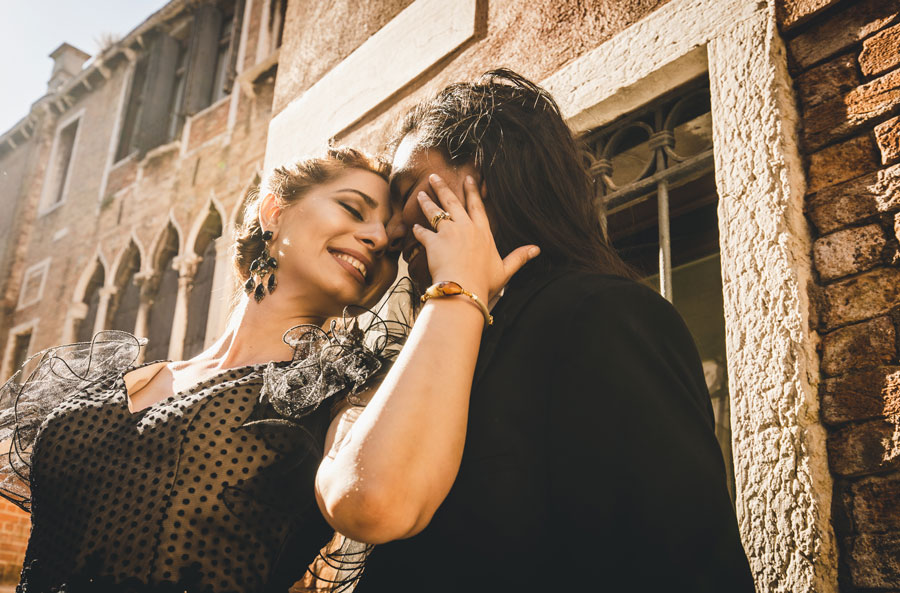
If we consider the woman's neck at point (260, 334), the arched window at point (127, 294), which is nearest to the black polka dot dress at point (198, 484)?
the woman's neck at point (260, 334)

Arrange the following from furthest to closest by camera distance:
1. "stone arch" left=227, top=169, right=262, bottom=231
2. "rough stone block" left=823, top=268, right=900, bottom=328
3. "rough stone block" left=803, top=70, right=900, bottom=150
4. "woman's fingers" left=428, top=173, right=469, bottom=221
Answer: "stone arch" left=227, top=169, right=262, bottom=231, "rough stone block" left=803, top=70, right=900, bottom=150, "rough stone block" left=823, top=268, right=900, bottom=328, "woman's fingers" left=428, top=173, right=469, bottom=221

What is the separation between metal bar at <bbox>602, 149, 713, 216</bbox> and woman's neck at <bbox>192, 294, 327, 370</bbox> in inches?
45.3

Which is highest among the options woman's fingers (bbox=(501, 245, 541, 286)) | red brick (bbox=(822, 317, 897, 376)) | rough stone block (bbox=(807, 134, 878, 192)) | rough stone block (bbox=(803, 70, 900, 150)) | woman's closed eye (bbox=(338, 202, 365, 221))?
rough stone block (bbox=(803, 70, 900, 150))

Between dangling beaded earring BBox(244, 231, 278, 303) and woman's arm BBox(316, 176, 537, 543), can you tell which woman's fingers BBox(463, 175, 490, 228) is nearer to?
woman's arm BBox(316, 176, 537, 543)

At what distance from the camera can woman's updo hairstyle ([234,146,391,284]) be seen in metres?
2.22

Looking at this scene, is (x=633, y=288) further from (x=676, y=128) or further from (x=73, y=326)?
(x=73, y=326)

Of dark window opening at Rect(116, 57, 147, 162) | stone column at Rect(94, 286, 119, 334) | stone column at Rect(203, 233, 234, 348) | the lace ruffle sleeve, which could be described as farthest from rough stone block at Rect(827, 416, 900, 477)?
dark window opening at Rect(116, 57, 147, 162)

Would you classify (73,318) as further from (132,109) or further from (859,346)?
(859,346)

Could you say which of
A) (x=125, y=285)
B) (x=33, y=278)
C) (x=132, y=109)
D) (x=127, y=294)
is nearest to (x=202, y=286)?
(x=125, y=285)

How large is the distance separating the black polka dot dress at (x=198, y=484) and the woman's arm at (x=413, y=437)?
0.39 meters

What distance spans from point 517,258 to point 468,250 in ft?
0.35

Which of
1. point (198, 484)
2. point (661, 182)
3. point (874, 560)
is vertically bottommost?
point (874, 560)

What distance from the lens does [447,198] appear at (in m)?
1.44

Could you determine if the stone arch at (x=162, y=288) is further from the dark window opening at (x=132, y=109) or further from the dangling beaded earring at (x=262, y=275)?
the dangling beaded earring at (x=262, y=275)
